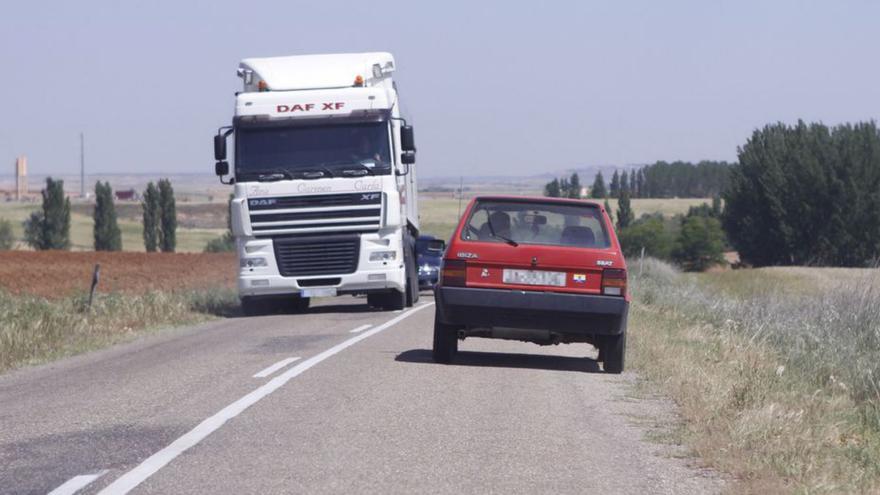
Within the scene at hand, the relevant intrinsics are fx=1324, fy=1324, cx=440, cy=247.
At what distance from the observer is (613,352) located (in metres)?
13.3

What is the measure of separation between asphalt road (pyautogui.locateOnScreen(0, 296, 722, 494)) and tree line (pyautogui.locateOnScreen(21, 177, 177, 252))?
64.1 meters

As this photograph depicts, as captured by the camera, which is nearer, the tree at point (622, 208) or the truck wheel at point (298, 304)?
the truck wheel at point (298, 304)

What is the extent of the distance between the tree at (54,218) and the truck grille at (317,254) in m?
56.7

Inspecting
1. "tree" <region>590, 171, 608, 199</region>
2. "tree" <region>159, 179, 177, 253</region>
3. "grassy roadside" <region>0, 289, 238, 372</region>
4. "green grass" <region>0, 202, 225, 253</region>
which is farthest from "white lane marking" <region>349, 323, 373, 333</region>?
"green grass" <region>0, 202, 225, 253</region>

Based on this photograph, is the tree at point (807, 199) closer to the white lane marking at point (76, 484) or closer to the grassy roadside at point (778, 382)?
the grassy roadside at point (778, 382)

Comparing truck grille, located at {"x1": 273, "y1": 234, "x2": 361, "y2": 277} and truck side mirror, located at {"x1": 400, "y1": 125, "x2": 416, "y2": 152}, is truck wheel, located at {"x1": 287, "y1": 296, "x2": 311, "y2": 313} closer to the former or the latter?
truck grille, located at {"x1": 273, "y1": 234, "x2": 361, "y2": 277}

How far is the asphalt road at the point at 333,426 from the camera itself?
7.57 m

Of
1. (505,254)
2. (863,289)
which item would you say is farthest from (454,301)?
(863,289)

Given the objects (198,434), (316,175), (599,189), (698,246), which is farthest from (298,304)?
(698,246)

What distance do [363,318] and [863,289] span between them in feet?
26.3

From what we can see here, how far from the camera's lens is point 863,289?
1930 cm

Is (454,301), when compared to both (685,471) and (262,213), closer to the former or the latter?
(685,471)

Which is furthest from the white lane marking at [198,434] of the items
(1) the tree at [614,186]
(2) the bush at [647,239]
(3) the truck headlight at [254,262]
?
(2) the bush at [647,239]

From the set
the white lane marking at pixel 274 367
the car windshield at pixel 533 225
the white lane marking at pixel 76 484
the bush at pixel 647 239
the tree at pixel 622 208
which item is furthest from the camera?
the bush at pixel 647 239
